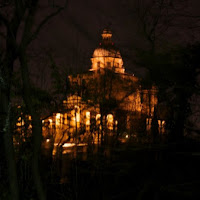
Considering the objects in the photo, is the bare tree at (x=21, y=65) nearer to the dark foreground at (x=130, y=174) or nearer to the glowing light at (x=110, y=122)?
the dark foreground at (x=130, y=174)

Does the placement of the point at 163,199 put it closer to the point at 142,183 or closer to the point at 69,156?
the point at 142,183

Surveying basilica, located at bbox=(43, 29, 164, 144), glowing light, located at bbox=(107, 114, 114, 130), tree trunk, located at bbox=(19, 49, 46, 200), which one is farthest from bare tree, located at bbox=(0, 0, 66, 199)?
glowing light, located at bbox=(107, 114, 114, 130)

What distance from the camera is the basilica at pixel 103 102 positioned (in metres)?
6.50

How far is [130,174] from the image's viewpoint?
8.07 metres

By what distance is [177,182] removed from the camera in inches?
252

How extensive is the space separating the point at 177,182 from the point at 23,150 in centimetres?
362

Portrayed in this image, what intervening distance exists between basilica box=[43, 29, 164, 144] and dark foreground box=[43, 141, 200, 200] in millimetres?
805

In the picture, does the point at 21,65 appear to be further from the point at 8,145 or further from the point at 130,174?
the point at 130,174

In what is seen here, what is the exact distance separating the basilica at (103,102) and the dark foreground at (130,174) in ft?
2.64

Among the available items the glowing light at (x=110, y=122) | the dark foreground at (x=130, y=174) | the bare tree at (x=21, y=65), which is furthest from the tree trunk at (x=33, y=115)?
the glowing light at (x=110, y=122)

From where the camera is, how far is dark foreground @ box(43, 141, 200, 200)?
235 inches

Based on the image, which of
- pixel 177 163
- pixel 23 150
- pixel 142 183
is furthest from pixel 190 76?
pixel 23 150

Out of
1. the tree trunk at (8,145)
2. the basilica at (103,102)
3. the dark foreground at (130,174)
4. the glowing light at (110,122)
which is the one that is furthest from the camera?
the glowing light at (110,122)

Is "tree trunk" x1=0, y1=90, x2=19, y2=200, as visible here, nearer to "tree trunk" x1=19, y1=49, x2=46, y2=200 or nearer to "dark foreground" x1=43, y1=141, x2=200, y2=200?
"tree trunk" x1=19, y1=49, x2=46, y2=200
